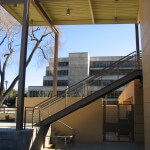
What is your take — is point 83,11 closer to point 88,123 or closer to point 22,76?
point 22,76

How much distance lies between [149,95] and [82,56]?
238 feet

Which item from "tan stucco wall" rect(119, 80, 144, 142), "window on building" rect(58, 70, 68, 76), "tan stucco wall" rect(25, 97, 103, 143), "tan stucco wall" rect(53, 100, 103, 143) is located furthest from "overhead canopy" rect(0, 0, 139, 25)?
"window on building" rect(58, 70, 68, 76)

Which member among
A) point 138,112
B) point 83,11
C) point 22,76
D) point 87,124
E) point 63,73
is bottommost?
point 87,124

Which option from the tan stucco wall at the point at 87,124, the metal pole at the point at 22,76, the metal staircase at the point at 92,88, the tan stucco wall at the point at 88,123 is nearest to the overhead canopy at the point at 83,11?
the metal pole at the point at 22,76

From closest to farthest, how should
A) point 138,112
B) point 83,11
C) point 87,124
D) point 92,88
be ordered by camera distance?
1. point 92,88
2. point 83,11
3. point 87,124
4. point 138,112

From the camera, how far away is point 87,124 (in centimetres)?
1852

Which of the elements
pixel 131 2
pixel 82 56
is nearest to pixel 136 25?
pixel 131 2

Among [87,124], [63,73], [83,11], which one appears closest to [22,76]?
[83,11]

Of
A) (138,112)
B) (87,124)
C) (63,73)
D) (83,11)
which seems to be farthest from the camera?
(63,73)

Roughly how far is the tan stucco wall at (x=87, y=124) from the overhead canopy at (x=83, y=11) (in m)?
4.97

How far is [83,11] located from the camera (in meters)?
16.8

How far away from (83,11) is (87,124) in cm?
688

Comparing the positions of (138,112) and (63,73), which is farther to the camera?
(63,73)

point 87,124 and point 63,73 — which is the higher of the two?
point 63,73
